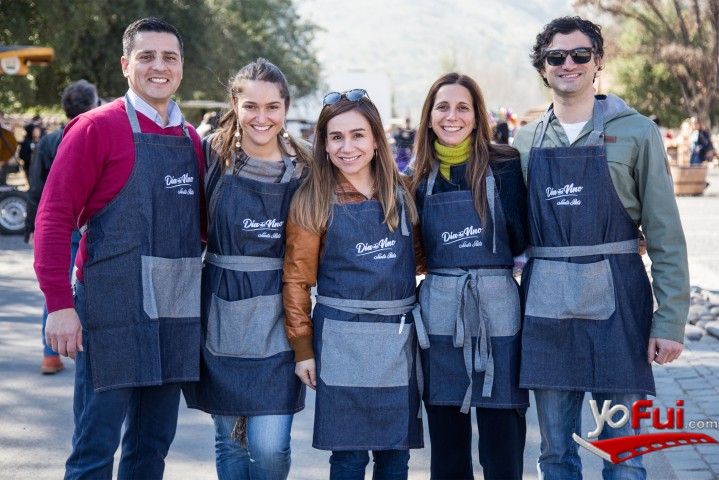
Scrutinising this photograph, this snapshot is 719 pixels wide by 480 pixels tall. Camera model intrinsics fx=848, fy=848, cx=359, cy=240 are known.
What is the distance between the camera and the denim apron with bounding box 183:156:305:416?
3455mm

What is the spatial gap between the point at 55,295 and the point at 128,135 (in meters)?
0.69

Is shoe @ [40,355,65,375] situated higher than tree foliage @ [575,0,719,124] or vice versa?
tree foliage @ [575,0,719,124]

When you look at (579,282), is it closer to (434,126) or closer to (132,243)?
(434,126)

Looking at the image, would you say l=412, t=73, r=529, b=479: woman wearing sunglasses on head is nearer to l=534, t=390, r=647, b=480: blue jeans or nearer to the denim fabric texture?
l=534, t=390, r=647, b=480: blue jeans

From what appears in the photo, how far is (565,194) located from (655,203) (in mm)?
348

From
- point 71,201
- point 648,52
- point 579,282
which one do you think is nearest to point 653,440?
point 579,282

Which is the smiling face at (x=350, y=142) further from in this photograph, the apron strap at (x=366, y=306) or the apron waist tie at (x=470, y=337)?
the apron waist tie at (x=470, y=337)

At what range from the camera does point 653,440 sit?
4.00 metres

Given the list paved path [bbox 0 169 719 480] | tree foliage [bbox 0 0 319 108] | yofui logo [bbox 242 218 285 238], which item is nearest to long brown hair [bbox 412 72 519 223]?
yofui logo [bbox 242 218 285 238]

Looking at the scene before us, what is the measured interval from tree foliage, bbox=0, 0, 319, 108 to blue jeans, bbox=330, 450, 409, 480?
10287 mm

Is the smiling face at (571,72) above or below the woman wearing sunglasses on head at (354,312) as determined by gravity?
above

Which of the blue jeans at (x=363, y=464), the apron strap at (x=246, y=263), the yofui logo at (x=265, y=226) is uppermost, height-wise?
the yofui logo at (x=265, y=226)

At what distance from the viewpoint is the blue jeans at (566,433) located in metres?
3.47

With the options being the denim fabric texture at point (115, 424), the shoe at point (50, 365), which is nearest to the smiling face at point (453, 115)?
the denim fabric texture at point (115, 424)
